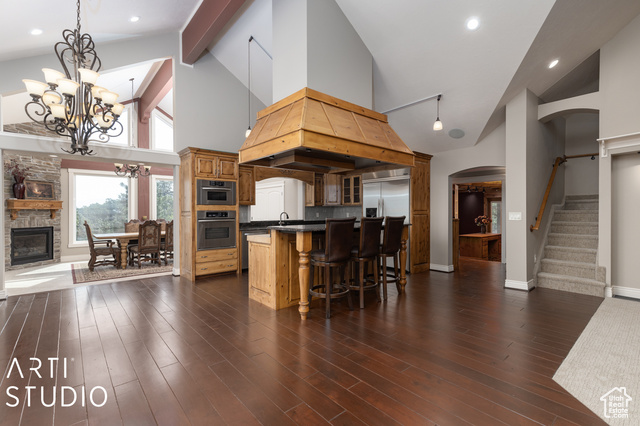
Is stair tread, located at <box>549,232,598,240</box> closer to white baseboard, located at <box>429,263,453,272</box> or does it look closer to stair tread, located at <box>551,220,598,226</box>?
stair tread, located at <box>551,220,598,226</box>

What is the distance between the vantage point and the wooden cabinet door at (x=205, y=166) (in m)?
5.42

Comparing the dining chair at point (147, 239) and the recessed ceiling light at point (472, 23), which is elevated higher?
the recessed ceiling light at point (472, 23)

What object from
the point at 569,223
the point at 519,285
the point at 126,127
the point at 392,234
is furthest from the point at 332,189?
the point at 126,127

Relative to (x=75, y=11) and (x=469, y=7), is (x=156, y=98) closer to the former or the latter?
(x=75, y=11)

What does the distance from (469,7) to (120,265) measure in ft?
26.0

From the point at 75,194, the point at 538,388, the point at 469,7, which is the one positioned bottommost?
the point at 538,388

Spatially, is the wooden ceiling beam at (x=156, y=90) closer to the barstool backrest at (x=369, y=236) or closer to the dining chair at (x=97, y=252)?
the dining chair at (x=97, y=252)

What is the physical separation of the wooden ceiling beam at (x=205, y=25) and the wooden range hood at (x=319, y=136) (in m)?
1.96

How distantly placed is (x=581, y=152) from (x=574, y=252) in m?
2.30

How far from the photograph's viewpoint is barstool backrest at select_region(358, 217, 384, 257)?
353 cm

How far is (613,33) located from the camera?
13.7 ft

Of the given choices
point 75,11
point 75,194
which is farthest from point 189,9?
point 75,194

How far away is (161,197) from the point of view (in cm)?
900

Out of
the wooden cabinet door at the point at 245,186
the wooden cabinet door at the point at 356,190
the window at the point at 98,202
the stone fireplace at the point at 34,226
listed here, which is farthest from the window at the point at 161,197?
the wooden cabinet door at the point at 356,190
